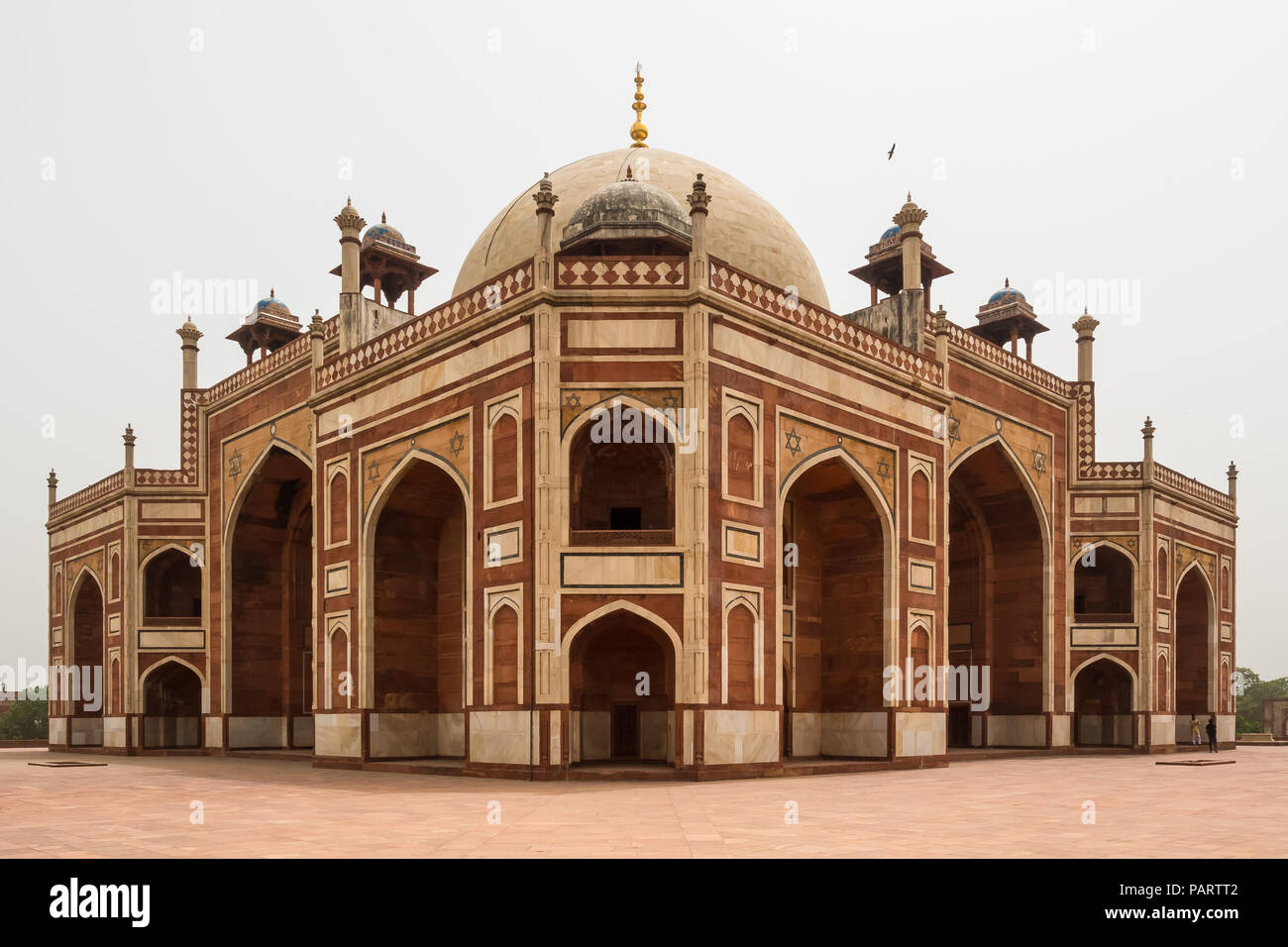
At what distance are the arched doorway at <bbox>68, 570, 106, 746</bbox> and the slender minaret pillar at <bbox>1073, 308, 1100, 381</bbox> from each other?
89.9 ft

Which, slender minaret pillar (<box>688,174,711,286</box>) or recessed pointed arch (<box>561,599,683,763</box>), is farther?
recessed pointed arch (<box>561,599,683,763</box>)

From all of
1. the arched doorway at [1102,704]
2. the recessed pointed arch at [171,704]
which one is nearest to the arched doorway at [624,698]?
the recessed pointed arch at [171,704]

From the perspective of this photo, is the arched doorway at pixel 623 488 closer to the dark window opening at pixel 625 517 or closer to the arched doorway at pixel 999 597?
the dark window opening at pixel 625 517

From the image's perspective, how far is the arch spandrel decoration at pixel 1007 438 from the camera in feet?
80.5

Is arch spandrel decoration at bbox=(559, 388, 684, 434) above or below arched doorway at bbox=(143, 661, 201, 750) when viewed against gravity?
above

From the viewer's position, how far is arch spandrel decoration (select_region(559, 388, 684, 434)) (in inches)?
639

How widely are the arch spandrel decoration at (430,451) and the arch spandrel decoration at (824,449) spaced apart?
491cm

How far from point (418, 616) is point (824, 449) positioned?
7.97m

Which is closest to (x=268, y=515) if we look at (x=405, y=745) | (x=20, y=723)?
(x=405, y=745)

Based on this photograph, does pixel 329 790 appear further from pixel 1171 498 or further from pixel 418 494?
pixel 1171 498

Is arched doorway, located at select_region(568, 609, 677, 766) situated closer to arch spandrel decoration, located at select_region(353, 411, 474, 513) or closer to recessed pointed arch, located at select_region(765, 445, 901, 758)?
recessed pointed arch, located at select_region(765, 445, 901, 758)

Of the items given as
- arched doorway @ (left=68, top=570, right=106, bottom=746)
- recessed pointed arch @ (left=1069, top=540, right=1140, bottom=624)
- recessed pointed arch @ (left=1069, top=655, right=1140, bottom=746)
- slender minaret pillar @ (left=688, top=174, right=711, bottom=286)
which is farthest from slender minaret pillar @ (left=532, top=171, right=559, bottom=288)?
arched doorway @ (left=68, top=570, right=106, bottom=746)

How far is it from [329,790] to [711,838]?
23.1 ft

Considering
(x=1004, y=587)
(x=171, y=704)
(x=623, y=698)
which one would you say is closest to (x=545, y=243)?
(x=623, y=698)
